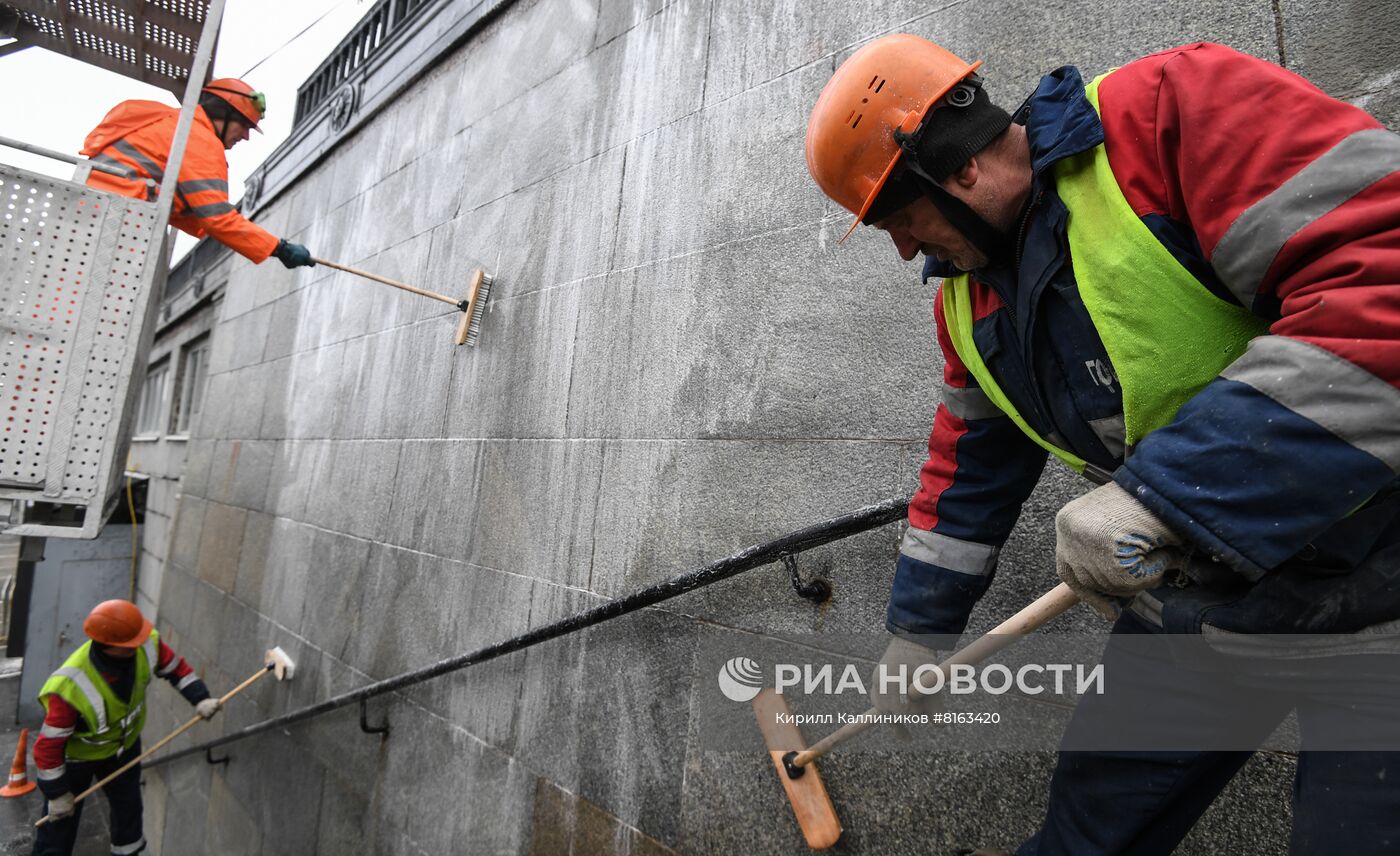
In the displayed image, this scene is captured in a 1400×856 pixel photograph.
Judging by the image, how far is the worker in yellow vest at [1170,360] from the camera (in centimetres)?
93

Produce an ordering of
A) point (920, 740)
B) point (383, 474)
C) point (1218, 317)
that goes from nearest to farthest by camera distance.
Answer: point (1218, 317), point (920, 740), point (383, 474)

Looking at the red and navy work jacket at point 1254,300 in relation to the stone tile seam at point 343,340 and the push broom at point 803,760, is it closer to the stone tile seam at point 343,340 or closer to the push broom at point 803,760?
the push broom at point 803,760

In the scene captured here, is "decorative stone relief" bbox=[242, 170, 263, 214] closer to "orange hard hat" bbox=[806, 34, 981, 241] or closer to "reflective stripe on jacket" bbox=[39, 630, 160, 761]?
"reflective stripe on jacket" bbox=[39, 630, 160, 761]

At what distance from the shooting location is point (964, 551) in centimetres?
173

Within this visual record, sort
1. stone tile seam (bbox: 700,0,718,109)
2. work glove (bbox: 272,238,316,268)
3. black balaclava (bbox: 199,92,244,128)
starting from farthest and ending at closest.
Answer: black balaclava (bbox: 199,92,244,128) → work glove (bbox: 272,238,316,268) → stone tile seam (bbox: 700,0,718,109)

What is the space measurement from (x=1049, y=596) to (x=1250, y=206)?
2.82 feet

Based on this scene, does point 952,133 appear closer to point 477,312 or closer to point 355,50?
point 477,312

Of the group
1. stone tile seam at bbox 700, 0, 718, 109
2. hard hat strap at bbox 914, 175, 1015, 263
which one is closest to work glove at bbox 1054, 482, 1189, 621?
hard hat strap at bbox 914, 175, 1015, 263

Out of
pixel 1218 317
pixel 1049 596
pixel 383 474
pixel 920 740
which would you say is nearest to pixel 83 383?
pixel 383 474

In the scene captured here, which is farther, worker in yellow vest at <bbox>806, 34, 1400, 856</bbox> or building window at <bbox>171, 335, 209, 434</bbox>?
building window at <bbox>171, 335, 209, 434</bbox>

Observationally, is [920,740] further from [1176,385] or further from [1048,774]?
[1176,385]

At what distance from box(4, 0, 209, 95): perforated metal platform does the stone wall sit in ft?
4.71

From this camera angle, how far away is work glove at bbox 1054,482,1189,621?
40.7 inches

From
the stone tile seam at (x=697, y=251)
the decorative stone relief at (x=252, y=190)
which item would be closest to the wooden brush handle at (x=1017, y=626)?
the stone tile seam at (x=697, y=251)
